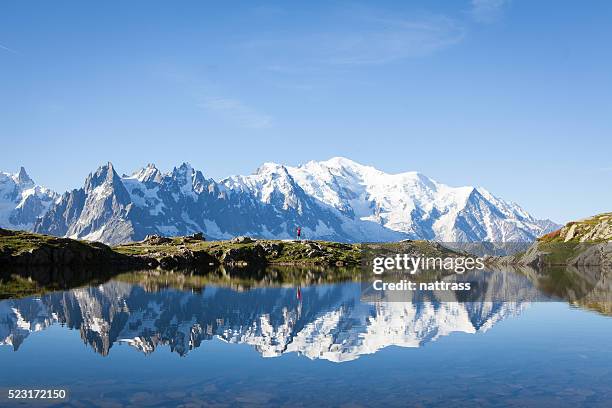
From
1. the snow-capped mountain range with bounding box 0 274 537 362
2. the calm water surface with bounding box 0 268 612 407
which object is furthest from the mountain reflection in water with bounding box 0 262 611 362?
the calm water surface with bounding box 0 268 612 407

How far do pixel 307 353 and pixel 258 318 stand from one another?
2871 centimetres

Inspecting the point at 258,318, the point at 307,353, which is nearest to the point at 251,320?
the point at 258,318

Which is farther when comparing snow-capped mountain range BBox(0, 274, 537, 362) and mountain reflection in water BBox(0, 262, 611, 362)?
mountain reflection in water BBox(0, 262, 611, 362)

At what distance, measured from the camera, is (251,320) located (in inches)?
3356

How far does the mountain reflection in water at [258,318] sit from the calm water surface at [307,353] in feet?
0.87

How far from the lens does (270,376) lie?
49.8 metres

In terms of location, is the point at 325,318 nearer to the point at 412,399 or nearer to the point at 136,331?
the point at 136,331

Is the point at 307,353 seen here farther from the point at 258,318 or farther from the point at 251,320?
the point at 258,318

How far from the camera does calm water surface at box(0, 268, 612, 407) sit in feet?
144

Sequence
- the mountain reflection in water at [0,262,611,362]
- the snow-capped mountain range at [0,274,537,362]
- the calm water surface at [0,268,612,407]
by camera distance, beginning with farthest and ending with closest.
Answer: the mountain reflection in water at [0,262,611,362]
the snow-capped mountain range at [0,274,537,362]
the calm water surface at [0,268,612,407]

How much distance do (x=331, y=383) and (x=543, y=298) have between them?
279ft

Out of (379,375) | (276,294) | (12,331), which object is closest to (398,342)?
(379,375)

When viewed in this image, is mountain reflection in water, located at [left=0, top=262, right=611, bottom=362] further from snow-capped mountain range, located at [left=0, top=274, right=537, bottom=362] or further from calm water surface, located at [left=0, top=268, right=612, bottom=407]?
calm water surface, located at [left=0, top=268, right=612, bottom=407]

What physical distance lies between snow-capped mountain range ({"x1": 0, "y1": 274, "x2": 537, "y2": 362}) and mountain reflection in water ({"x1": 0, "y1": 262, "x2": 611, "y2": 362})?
125 mm
